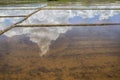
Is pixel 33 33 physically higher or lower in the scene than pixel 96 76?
lower

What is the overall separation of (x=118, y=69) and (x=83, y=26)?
3.44 feet

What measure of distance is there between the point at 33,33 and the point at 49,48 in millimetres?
488

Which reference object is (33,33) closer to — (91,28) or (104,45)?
(91,28)

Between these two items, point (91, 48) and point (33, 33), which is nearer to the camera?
point (91, 48)

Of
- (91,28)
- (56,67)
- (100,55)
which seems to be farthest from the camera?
(91,28)

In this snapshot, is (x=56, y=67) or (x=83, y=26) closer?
(x=56, y=67)

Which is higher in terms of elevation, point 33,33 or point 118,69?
point 118,69

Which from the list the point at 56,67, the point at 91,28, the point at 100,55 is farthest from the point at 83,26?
the point at 56,67

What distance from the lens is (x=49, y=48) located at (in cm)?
132

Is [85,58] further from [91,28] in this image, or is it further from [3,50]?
[91,28]

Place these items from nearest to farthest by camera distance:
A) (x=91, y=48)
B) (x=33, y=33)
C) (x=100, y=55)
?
(x=100, y=55) < (x=91, y=48) < (x=33, y=33)

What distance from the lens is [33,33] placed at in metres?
1.77

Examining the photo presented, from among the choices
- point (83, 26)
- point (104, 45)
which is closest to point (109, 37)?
point (104, 45)

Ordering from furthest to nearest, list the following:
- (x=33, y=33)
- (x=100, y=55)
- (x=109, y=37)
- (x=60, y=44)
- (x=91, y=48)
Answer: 1. (x=33, y=33)
2. (x=109, y=37)
3. (x=60, y=44)
4. (x=91, y=48)
5. (x=100, y=55)
